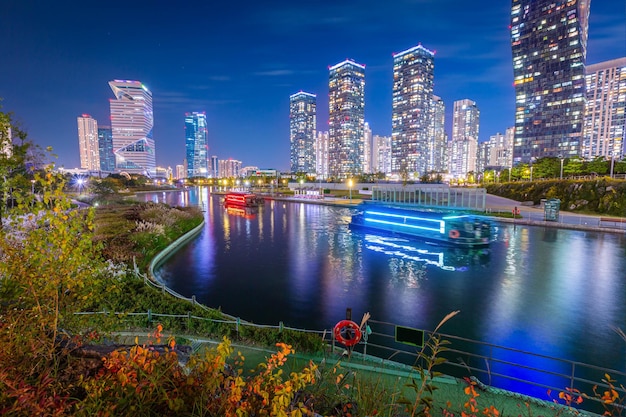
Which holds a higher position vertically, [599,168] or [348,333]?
[599,168]

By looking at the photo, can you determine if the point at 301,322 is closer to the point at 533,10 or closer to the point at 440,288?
the point at 440,288

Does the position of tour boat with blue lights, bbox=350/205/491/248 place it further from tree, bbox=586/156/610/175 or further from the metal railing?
tree, bbox=586/156/610/175

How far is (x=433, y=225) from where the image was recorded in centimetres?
2828

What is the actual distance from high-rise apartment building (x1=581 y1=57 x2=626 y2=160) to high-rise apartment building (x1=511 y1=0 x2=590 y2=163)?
4550cm

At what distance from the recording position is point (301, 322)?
12898mm

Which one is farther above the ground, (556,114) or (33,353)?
(556,114)

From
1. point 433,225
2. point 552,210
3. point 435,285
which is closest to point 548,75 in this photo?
point 552,210

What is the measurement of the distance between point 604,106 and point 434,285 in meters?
218

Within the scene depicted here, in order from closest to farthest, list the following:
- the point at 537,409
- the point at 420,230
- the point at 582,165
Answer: the point at 537,409 → the point at 420,230 → the point at 582,165

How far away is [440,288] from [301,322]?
843 centimetres

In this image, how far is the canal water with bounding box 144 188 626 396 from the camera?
12402mm

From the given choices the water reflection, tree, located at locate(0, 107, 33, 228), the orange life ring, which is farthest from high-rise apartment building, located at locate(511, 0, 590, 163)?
tree, located at locate(0, 107, 33, 228)

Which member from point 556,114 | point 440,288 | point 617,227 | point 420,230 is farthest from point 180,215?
point 556,114

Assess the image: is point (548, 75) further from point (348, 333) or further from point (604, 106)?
point (348, 333)
